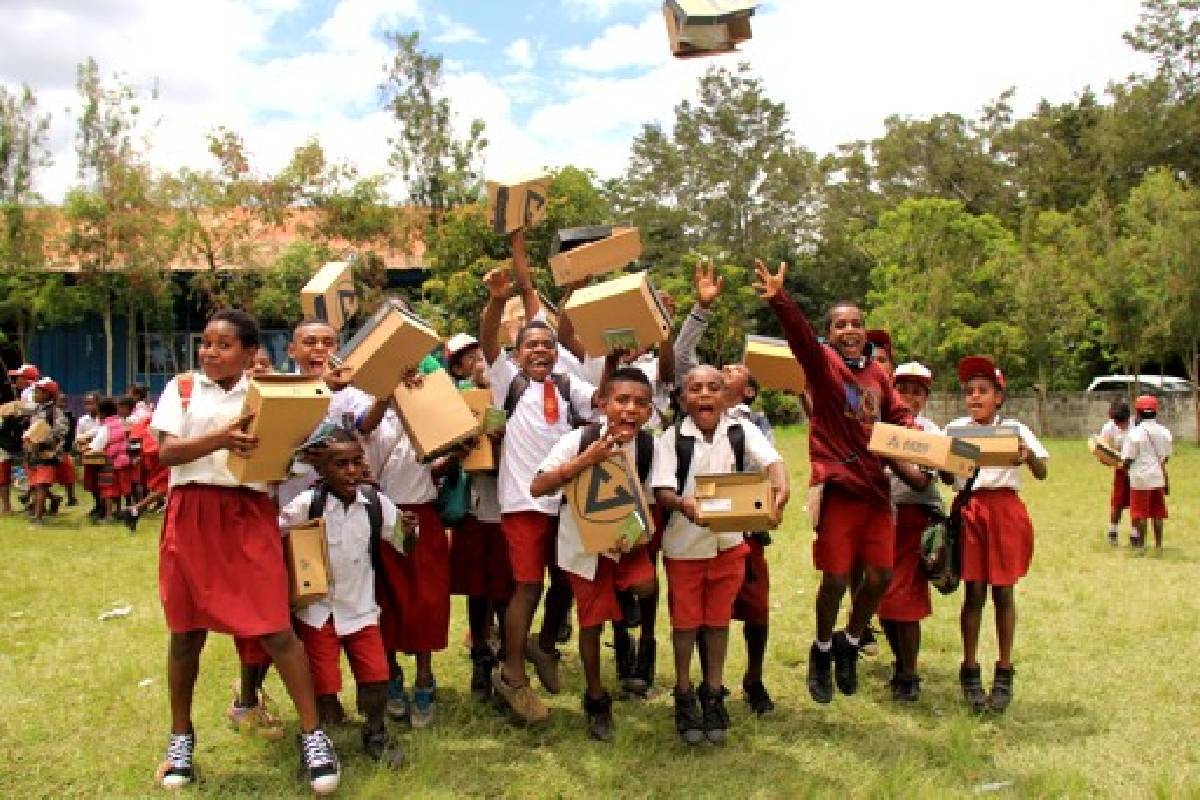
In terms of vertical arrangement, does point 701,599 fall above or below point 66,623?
above

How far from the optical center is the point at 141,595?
8.67 meters

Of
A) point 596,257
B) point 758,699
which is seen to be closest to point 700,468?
point 596,257

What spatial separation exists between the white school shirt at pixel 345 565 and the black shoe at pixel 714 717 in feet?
5.40

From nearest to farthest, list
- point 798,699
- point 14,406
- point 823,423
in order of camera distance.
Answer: point 823,423, point 798,699, point 14,406

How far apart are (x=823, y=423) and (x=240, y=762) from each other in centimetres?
325

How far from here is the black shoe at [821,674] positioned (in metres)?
5.45

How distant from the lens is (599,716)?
515 centimetres

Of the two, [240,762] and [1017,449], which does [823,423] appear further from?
[240,762]

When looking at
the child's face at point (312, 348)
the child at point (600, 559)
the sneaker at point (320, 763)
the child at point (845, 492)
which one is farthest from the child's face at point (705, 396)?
the sneaker at point (320, 763)

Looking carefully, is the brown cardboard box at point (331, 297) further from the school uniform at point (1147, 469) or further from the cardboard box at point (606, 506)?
the school uniform at point (1147, 469)

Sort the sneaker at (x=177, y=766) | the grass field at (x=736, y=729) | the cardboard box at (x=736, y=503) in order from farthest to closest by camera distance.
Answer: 1. the cardboard box at (x=736, y=503)
2. the grass field at (x=736, y=729)
3. the sneaker at (x=177, y=766)

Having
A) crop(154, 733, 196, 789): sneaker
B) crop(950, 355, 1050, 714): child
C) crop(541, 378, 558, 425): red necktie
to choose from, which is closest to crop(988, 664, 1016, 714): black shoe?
crop(950, 355, 1050, 714): child

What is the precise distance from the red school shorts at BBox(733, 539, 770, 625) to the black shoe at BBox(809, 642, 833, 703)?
0.32 m

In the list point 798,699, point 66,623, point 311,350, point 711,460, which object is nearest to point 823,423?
point 711,460
